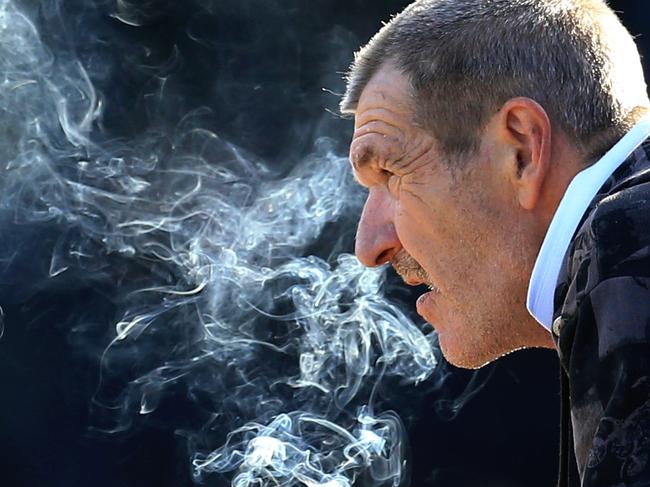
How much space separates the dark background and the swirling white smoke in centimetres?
7

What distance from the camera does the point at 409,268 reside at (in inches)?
62.9

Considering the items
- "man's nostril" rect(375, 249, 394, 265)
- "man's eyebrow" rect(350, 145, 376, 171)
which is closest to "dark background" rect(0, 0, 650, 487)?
"man's eyebrow" rect(350, 145, 376, 171)

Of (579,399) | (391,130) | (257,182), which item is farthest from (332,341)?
(579,399)

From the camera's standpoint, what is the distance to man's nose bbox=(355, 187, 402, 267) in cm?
162

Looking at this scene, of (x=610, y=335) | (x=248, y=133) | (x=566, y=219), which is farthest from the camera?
(x=248, y=133)

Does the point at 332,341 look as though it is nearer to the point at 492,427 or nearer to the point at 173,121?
the point at 492,427

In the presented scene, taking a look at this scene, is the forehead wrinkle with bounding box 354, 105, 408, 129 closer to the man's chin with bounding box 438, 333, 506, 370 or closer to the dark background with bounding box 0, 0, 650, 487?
the man's chin with bounding box 438, 333, 506, 370

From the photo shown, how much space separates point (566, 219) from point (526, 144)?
18 centimetres

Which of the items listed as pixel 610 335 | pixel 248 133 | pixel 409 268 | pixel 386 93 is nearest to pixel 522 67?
pixel 386 93

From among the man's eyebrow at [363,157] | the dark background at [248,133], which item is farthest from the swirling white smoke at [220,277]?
the man's eyebrow at [363,157]

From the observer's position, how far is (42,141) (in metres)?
3.97

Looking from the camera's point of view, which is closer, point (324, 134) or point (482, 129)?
point (482, 129)

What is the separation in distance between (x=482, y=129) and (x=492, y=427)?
8.38 ft

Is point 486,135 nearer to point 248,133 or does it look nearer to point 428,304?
point 428,304
